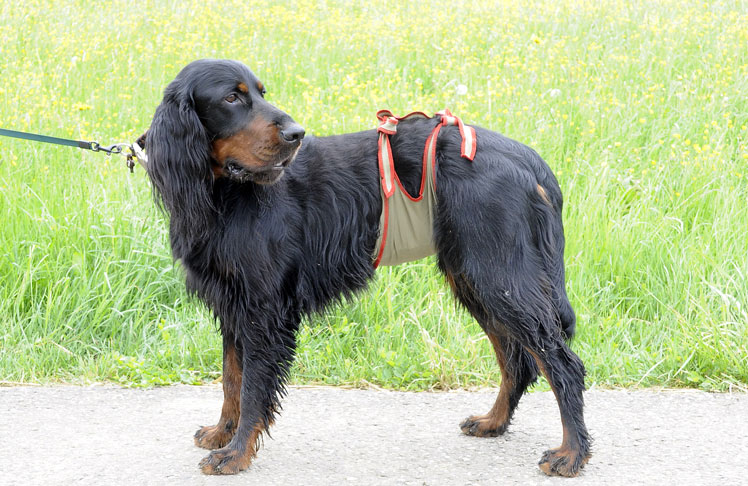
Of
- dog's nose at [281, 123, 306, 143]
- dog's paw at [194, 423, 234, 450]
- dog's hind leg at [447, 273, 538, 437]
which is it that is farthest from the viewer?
dog's hind leg at [447, 273, 538, 437]

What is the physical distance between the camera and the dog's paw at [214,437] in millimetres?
3223

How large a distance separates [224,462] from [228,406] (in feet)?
A: 1.01

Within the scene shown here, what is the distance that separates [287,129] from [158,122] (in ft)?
1.72

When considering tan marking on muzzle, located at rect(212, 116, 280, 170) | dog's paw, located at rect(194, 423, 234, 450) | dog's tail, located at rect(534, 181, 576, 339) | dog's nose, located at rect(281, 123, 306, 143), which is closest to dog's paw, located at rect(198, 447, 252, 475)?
dog's paw, located at rect(194, 423, 234, 450)

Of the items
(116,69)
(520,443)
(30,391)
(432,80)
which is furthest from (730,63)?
(30,391)

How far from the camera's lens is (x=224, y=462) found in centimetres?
299

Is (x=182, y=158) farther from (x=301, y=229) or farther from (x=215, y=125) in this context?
(x=301, y=229)

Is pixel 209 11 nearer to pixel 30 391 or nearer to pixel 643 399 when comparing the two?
pixel 30 391

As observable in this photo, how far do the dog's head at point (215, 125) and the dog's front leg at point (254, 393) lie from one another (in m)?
0.65

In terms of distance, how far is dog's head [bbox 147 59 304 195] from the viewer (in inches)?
113

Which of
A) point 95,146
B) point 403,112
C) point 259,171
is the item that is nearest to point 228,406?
point 259,171

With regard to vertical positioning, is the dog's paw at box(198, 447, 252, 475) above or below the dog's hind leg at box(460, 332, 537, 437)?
below

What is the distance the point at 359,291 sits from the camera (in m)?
3.37

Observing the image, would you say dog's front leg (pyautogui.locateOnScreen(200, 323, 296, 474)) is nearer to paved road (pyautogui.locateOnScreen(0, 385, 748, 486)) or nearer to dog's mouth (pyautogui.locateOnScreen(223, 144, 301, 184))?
paved road (pyautogui.locateOnScreen(0, 385, 748, 486))
